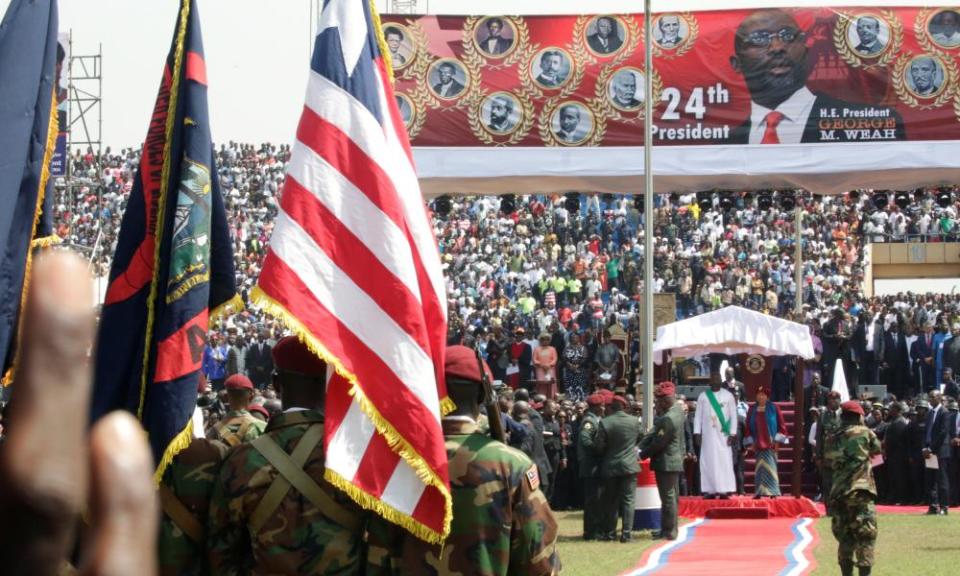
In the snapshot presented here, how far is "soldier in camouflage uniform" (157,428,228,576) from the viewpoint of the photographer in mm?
5539

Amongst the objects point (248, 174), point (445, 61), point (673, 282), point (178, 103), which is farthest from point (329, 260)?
point (248, 174)

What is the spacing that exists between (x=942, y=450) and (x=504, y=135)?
764 cm

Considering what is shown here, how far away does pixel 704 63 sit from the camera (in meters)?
24.6

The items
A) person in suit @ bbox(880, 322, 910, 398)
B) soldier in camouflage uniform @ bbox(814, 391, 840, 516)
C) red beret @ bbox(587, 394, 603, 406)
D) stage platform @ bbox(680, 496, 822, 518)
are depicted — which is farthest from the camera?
person in suit @ bbox(880, 322, 910, 398)

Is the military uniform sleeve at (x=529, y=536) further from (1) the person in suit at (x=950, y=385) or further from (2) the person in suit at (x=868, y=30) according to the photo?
(1) the person in suit at (x=950, y=385)

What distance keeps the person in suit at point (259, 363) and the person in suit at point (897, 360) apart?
11016 millimetres

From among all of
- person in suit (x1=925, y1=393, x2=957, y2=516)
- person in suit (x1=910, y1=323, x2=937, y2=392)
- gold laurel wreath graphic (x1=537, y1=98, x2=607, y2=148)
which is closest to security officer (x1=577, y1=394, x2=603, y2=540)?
person in suit (x1=925, y1=393, x2=957, y2=516)

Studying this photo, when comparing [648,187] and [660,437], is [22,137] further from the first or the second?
[648,187]

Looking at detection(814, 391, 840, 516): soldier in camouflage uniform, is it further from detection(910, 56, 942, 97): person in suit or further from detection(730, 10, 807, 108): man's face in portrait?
detection(910, 56, 942, 97): person in suit

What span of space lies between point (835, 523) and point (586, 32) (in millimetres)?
12473

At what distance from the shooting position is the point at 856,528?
1349cm

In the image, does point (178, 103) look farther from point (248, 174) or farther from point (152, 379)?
point (248, 174)

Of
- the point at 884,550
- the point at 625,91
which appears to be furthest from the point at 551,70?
the point at 884,550

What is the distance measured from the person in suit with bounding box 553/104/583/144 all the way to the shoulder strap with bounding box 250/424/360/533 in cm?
1925
